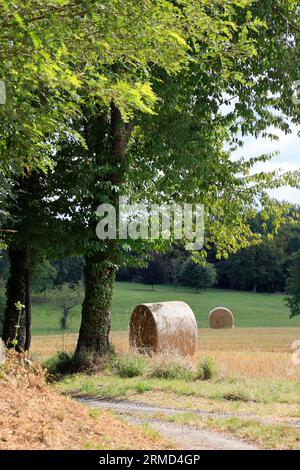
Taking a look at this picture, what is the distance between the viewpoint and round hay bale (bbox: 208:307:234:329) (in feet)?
173

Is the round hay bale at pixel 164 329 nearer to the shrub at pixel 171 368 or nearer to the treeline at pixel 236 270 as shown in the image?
the shrub at pixel 171 368

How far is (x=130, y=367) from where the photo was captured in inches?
609

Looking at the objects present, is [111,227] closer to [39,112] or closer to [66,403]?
[39,112]

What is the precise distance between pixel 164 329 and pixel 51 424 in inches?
538

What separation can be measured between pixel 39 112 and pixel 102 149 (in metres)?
6.35

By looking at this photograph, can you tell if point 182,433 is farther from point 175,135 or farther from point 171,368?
point 175,135

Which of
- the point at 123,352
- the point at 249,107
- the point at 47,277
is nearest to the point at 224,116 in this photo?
the point at 249,107

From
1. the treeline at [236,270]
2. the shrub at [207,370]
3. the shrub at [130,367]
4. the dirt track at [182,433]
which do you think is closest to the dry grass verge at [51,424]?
the dirt track at [182,433]

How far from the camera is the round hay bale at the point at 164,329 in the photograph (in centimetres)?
2039

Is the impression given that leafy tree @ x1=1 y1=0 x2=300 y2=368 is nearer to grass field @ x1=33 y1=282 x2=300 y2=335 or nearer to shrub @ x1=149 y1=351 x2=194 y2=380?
shrub @ x1=149 y1=351 x2=194 y2=380

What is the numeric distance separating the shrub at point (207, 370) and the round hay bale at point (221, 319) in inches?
1507

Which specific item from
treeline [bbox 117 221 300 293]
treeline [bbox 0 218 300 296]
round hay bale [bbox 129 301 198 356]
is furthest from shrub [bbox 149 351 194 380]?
treeline [bbox 117 221 300 293]

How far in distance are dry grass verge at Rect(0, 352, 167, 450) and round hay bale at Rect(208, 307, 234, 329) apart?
44830mm
